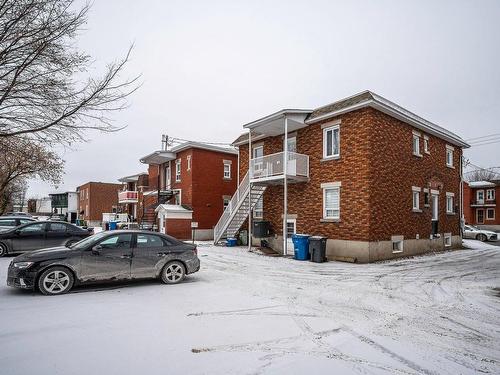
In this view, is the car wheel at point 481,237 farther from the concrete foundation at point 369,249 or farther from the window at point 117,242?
the window at point 117,242

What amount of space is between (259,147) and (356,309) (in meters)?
15.4

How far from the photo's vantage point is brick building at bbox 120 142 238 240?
25.1 meters

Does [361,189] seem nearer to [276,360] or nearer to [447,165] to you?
[447,165]

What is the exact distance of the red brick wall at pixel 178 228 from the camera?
24312mm

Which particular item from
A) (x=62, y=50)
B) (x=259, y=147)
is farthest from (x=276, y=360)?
(x=259, y=147)

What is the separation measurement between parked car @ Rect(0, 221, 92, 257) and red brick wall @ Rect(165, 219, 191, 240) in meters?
10.3

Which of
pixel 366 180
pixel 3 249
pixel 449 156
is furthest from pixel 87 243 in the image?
pixel 449 156

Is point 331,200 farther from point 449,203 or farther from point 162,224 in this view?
point 162,224

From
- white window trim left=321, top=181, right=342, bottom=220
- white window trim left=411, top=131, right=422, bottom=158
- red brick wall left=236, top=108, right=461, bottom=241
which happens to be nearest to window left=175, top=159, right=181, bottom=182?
red brick wall left=236, top=108, right=461, bottom=241

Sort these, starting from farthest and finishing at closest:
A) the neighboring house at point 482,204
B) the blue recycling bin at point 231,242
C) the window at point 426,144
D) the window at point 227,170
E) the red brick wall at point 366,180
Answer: the neighboring house at point 482,204 < the window at point 227,170 < the blue recycling bin at point 231,242 < the window at point 426,144 < the red brick wall at point 366,180

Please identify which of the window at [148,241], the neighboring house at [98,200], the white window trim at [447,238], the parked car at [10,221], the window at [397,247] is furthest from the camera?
the neighboring house at [98,200]

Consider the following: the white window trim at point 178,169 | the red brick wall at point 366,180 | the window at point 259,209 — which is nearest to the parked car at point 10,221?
the window at point 259,209

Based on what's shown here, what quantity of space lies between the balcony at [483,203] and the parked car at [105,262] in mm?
50659

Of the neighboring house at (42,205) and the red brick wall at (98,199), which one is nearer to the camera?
the red brick wall at (98,199)
